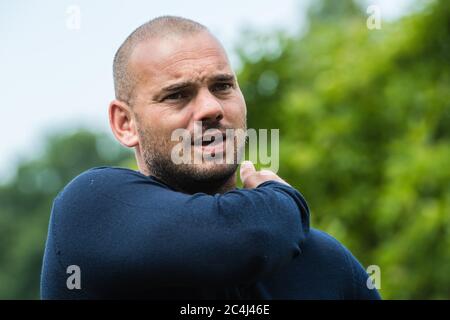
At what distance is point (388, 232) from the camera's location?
10.8 metres

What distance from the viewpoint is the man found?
2484 millimetres

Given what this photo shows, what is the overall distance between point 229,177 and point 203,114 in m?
0.25

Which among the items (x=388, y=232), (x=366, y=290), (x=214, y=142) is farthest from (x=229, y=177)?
(x=388, y=232)

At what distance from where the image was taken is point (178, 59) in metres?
2.82

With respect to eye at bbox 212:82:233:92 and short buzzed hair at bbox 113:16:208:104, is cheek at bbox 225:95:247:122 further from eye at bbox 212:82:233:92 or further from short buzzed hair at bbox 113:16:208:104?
short buzzed hair at bbox 113:16:208:104

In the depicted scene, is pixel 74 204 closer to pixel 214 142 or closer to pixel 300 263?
pixel 214 142

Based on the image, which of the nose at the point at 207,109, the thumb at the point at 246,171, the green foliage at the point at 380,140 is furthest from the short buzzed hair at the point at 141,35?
the green foliage at the point at 380,140

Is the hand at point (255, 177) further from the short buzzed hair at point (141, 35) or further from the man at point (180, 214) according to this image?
the short buzzed hair at point (141, 35)

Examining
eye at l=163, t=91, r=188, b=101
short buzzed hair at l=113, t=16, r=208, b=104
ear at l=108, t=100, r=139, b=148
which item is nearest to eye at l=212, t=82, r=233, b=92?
eye at l=163, t=91, r=188, b=101

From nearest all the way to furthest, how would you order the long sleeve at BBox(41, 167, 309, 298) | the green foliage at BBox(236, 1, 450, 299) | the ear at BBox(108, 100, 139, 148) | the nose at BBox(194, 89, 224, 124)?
the long sleeve at BBox(41, 167, 309, 298) < the nose at BBox(194, 89, 224, 124) < the ear at BBox(108, 100, 139, 148) < the green foliage at BBox(236, 1, 450, 299)

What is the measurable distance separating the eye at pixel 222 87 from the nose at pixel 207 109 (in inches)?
3.0

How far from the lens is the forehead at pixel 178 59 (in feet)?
9.20

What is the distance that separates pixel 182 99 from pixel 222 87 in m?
0.18

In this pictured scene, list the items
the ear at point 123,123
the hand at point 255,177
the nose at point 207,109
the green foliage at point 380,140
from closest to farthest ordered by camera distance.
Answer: the nose at point 207,109
the hand at point 255,177
the ear at point 123,123
the green foliage at point 380,140
